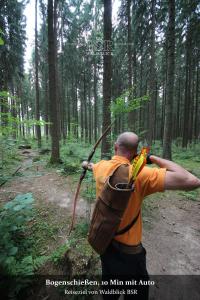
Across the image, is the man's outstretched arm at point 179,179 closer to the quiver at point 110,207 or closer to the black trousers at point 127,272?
the quiver at point 110,207

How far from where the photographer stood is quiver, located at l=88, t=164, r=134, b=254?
5.29 ft

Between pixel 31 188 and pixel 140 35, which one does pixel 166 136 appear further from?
pixel 140 35

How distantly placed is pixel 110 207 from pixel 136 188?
36cm

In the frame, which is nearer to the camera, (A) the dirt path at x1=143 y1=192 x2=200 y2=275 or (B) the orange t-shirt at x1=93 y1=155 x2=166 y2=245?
(B) the orange t-shirt at x1=93 y1=155 x2=166 y2=245

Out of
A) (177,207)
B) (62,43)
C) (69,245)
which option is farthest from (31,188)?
(62,43)

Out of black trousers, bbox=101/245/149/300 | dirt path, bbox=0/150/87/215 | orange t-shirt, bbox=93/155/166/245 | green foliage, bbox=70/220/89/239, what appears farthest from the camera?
dirt path, bbox=0/150/87/215

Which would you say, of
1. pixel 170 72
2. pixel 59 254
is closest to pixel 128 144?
pixel 59 254

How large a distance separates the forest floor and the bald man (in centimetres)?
152

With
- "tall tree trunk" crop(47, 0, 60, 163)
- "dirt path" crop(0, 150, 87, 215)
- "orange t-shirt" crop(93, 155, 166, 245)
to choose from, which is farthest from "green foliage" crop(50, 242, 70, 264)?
"tall tree trunk" crop(47, 0, 60, 163)

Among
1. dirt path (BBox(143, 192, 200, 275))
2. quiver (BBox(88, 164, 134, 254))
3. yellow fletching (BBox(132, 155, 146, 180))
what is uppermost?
yellow fletching (BBox(132, 155, 146, 180))

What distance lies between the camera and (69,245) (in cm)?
338

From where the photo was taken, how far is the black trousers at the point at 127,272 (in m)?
1.94

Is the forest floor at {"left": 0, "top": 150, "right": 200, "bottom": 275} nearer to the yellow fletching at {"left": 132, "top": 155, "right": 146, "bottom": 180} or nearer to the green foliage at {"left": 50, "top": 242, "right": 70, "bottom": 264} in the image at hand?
the green foliage at {"left": 50, "top": 242, "right": 70, "bottom": 264}

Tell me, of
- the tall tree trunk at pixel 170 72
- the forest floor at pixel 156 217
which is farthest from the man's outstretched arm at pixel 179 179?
the tall tree trunk at pixel 170 72
